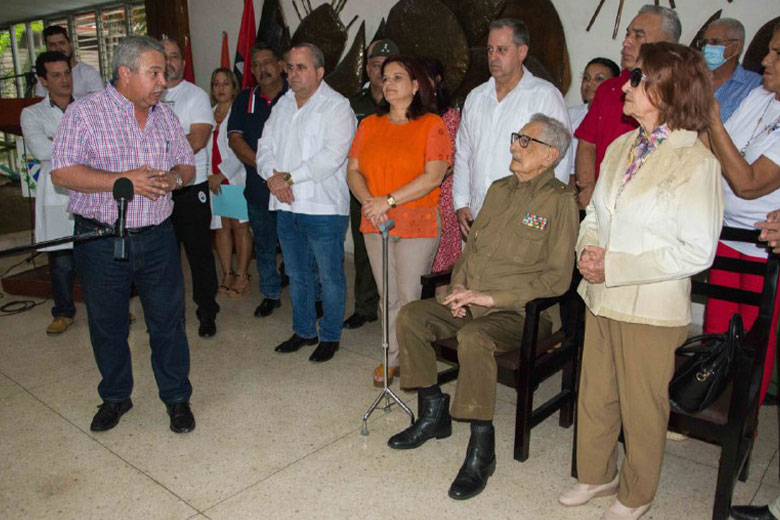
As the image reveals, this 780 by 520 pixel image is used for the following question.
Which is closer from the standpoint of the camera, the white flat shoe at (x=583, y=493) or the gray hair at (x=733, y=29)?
the white flat shoe at (x=583, y=493)

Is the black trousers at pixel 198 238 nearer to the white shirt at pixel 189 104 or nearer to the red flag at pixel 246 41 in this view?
the white shirt at pixel 189 104

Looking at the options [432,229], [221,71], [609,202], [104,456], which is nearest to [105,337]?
[104,456]

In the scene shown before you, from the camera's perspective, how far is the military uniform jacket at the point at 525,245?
7.52 ft

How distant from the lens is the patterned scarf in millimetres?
1809

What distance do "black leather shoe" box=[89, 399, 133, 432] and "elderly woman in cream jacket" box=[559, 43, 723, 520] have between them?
191 cm

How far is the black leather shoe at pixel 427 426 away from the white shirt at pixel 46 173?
232 centimetres

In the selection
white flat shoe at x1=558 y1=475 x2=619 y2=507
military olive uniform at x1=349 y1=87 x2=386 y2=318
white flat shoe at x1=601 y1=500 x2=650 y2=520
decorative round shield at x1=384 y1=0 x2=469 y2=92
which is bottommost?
white flat shoe at x1=558 y1=475 x2=619 y2=507

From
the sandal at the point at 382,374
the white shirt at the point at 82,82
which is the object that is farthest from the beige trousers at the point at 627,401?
the white shirt at the point at 82,82

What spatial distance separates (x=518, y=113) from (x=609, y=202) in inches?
42.7

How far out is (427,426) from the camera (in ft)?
8.24

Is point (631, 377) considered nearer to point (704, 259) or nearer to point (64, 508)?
point (704, 259)

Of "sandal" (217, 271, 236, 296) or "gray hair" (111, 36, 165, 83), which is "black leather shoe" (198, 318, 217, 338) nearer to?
"sandal" (217, 271, 236, 296)

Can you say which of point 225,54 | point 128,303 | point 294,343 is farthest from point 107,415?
point 225,54

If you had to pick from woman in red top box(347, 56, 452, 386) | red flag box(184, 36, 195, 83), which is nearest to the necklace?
woman in red top box(347, 56, 452, 386)
